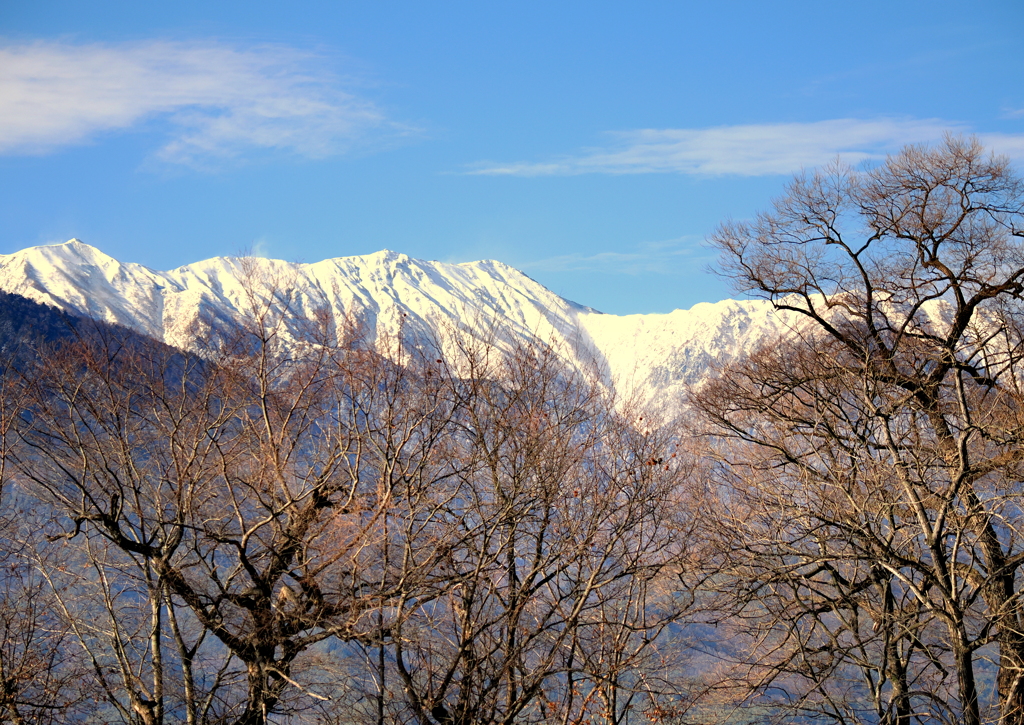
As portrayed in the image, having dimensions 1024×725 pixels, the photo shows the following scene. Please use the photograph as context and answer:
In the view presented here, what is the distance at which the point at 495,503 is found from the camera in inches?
529

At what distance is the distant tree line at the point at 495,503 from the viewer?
12000mm

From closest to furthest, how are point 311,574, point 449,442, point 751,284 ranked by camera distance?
point 311,574, point 449,442, point 751,284

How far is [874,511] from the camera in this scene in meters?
13.5

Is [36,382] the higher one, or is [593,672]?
[36,382]

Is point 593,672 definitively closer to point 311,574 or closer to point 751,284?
point 311,574

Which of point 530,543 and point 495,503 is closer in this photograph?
point 495,503

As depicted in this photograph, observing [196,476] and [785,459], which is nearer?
[196,476]

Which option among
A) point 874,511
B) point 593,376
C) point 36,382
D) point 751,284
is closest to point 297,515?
point 36,382

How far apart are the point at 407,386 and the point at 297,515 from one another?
274 centimetres

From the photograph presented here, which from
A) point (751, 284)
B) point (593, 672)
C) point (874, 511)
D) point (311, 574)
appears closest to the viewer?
point (311, 574)

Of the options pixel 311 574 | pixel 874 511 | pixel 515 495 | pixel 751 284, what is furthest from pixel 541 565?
pixel 751 284

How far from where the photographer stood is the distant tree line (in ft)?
39.4

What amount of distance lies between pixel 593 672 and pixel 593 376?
4.72 m

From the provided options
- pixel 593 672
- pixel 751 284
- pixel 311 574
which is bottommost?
pixel 593 672
